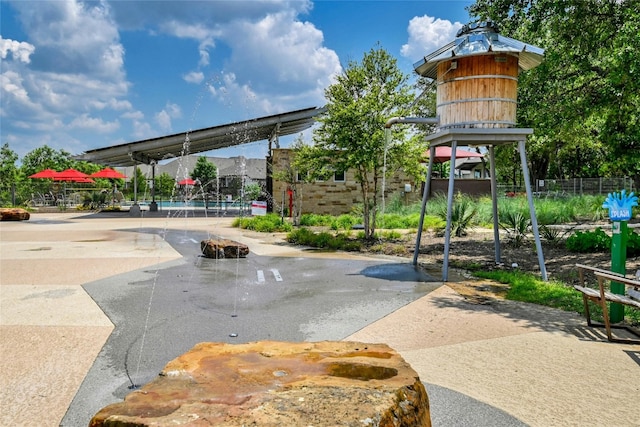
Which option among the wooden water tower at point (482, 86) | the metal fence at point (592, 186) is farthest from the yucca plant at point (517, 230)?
the metal fence at point (592, 186)

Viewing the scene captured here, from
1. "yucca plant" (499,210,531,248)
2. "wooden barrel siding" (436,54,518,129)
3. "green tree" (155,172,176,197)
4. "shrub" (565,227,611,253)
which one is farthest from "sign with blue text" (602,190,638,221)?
"green tree" (155,172,176,197)

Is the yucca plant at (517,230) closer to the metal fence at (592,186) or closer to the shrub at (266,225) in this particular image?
the shrub at (266,225)

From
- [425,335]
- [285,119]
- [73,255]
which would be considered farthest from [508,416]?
[285,119]

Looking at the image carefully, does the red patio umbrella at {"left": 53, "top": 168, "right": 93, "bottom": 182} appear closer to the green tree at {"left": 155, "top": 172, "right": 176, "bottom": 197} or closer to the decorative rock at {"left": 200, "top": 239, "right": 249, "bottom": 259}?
the green tree at {"left": 155, "top": 172, "right": 176, "bottom": 197}

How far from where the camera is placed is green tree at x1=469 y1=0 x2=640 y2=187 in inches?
378

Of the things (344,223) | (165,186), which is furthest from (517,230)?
(165,186)

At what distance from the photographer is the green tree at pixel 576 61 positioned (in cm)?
961

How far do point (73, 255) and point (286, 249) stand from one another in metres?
5.15

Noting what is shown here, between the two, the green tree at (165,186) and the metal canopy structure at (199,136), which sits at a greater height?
the metal canopy structure at (199,136)

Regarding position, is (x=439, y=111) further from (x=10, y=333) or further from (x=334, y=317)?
(x=10, y=333)

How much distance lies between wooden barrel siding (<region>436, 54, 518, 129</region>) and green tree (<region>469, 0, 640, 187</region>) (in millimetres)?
1986

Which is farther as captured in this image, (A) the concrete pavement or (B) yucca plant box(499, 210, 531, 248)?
(B) yucca plant box(499, 210, 531, 248)

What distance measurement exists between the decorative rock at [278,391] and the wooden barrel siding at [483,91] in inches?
264

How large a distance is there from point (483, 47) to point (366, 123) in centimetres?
483
